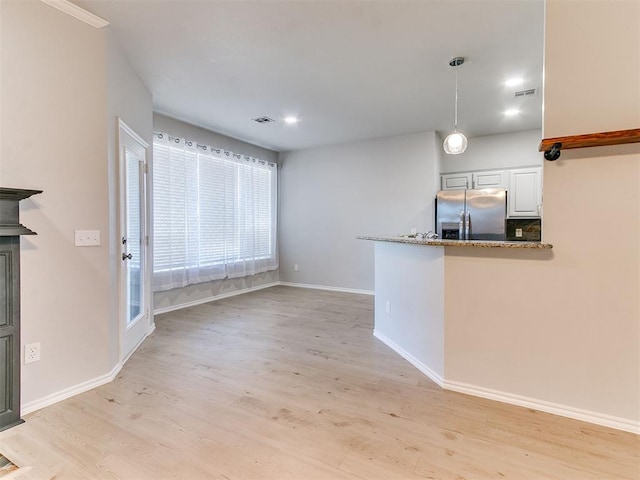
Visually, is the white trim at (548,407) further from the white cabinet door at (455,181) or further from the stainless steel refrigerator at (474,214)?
the white cabinet door at (455,181)

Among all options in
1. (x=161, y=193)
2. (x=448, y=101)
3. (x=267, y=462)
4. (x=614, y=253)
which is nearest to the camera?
(x=267, y=462)

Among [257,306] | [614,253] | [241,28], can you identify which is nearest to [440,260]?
[614,253]

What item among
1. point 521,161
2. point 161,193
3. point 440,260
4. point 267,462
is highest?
point 521,161

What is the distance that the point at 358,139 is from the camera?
235 inches

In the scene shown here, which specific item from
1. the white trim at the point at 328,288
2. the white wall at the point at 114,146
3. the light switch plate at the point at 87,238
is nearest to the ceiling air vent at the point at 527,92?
the white trim at the point at 328,288

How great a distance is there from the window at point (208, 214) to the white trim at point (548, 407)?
3.86 m

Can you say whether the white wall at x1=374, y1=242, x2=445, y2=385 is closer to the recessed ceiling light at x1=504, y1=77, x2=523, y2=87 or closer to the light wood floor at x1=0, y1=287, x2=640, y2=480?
the light wood floor at x1=0, y1=287, x2=640, y2=480

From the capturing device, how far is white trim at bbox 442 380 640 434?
1.95m

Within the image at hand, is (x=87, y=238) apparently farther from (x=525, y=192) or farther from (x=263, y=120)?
(x=525, y=192)

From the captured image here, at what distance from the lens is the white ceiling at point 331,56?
7.91 ft

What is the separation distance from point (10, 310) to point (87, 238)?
653 mm

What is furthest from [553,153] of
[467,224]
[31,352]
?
[31,352]

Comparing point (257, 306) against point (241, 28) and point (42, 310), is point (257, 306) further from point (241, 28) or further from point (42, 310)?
point (241, 28)

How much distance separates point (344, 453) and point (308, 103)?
3743 mm
